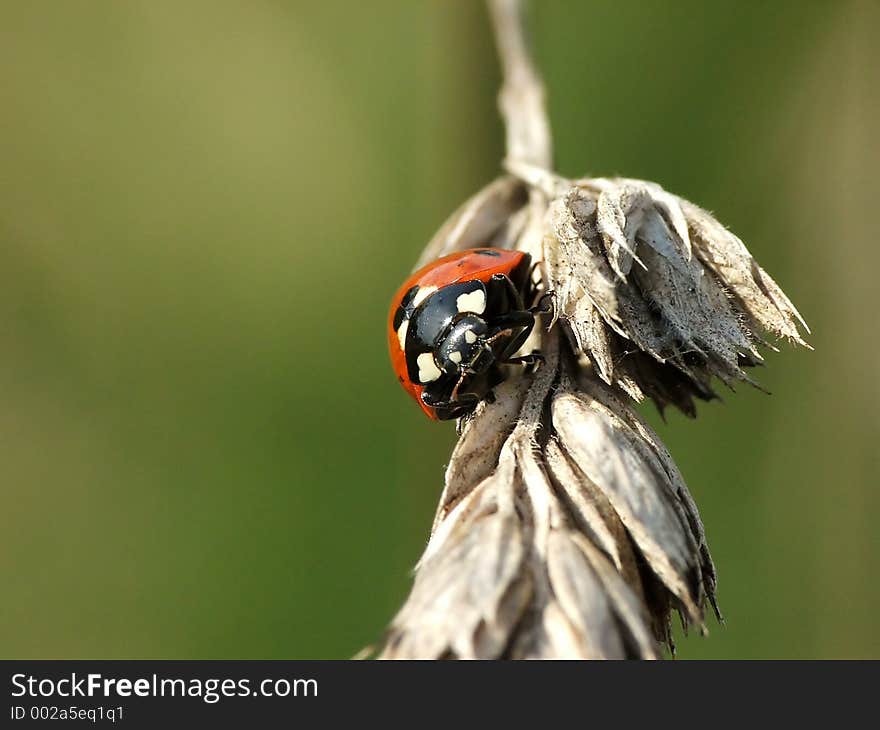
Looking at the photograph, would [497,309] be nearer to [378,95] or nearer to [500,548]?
[500,548]

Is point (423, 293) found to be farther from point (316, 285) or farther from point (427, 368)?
point (316, 285)

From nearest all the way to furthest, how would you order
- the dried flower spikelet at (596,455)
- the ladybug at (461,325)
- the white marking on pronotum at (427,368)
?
the dried flower spikelet at (596,455)
the ladybug at (461,325)
the white marking on pronotum at (427,368)

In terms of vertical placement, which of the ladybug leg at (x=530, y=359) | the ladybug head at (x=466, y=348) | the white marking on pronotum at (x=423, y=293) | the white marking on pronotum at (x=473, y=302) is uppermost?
the white marking on pronotum at (x=423, y=293)

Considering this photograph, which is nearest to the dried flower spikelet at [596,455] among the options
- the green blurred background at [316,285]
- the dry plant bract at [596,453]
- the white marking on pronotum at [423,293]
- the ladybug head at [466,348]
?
the dry plant bract at [596,453]

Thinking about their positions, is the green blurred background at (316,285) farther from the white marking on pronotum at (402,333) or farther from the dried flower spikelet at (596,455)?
the dried flower spikelet at (596,455)

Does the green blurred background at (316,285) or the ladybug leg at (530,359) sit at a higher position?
the green blurred background at (316,285)

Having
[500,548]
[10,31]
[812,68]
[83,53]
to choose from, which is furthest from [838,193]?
[10,31]

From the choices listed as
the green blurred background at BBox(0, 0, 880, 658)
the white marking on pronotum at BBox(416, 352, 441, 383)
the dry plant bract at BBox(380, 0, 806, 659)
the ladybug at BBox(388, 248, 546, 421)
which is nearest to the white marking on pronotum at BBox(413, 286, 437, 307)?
the ladybug at BBox(388, 248, 546, 421)

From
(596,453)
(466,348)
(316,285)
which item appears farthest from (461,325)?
(316,285)

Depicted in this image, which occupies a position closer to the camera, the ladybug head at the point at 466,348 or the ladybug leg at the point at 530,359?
the ladybug leg at the point at 530,359
